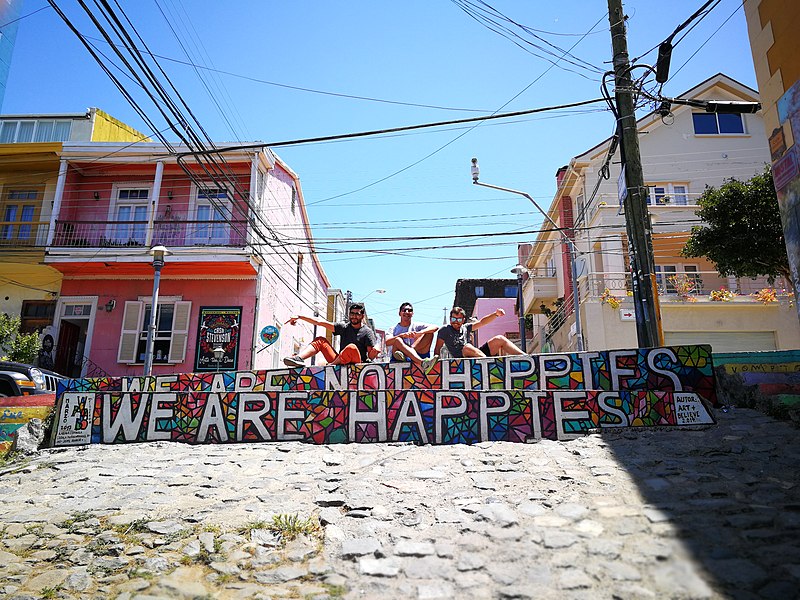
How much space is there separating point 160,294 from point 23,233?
4893 millimetres

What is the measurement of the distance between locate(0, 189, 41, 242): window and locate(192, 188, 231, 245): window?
5.19 metres

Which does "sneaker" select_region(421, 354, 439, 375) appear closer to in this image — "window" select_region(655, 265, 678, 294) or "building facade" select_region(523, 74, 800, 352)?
"building facade" select_region(523, 74, 800, 352)

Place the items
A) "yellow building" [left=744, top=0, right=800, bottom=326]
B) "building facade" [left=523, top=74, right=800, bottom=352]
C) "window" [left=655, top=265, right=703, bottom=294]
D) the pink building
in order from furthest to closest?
"window" [left=655, top=265, right=703, bottom=294]
"building facade" [left=523, top=74, right=800, bottom=352]
the pink building
"yellow building" [left=744, top=0, right=800, bottom=326]

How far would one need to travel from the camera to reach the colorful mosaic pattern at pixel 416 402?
285 inches

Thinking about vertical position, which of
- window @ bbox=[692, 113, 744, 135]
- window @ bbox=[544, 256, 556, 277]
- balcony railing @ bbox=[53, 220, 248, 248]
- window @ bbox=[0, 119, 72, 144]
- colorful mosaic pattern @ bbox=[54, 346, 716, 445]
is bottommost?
colorful mosaic pattern @ bbox=[54, 346, 716, 445]

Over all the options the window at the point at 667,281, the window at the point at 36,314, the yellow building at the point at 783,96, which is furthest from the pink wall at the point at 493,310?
the yellow building at the point at 783,96

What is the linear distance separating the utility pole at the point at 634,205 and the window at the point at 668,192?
11.2 meters

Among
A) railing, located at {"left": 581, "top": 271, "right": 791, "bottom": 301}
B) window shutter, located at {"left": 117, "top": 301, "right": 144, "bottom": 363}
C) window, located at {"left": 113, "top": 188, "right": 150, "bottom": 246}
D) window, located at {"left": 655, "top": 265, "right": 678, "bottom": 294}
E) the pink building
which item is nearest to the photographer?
the pink building

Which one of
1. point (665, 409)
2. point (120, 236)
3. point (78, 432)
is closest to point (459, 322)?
point (665, 409)

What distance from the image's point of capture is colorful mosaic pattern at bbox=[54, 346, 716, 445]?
723 centimetres

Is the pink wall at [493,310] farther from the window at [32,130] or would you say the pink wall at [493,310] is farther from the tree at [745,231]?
the window at [32,130]

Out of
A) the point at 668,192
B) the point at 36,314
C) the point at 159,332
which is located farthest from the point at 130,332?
the point at 668,192

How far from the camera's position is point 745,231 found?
43.4 feet

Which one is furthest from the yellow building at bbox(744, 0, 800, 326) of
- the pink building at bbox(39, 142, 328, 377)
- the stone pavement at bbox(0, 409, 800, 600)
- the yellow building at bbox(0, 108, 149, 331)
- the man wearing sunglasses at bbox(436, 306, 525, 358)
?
the yellow building at bbox(0, 108, 149, 331)
